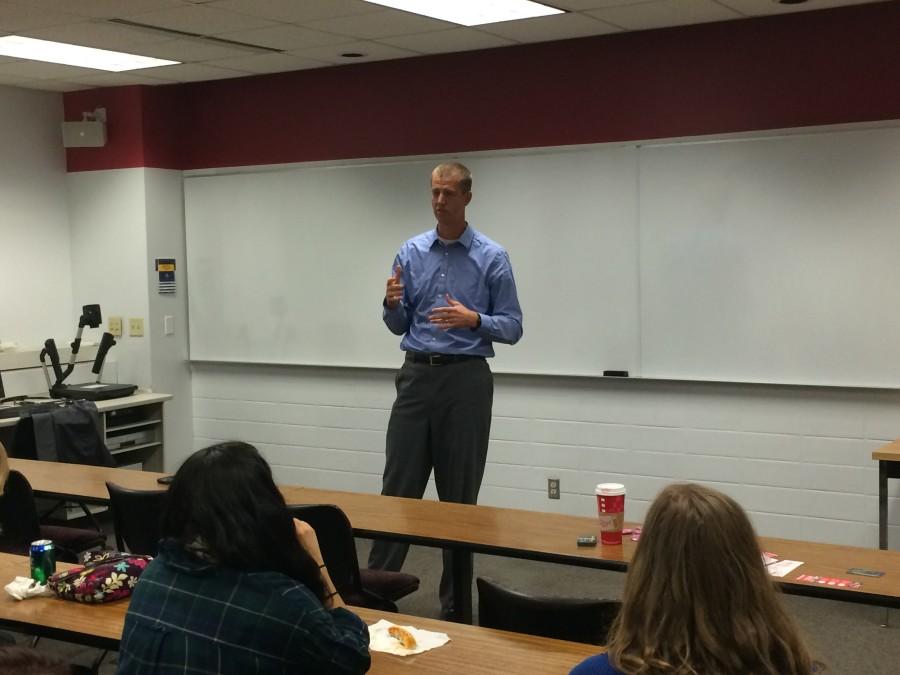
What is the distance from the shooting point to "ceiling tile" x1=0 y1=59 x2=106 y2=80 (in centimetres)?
604

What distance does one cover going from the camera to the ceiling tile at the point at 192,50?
18.1 feet

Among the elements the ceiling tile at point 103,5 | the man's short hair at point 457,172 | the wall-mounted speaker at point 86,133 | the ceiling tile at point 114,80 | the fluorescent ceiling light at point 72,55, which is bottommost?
the man's short hair at point 457,172

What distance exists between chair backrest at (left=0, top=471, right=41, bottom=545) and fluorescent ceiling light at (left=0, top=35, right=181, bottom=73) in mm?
2563

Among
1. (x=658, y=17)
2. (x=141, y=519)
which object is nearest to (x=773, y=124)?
(x=658, y=17)

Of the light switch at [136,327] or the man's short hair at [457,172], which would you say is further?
the light switch at [136,327]

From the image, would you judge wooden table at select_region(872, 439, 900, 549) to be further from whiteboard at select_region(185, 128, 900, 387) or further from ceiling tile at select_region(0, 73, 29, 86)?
ceiling tile at select_region(0, 73, 29, 86)

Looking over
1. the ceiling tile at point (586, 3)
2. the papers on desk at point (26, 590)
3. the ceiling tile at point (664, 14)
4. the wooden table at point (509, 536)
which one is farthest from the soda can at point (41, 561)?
the ceiling tile at point (664, 14)

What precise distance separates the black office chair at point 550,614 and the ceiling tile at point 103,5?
3.17 meters

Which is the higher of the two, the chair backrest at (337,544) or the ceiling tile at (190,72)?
the ceiling tile at (190,72)

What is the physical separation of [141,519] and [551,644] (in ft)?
5.55

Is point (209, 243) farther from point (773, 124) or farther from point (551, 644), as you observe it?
point (551, 644)

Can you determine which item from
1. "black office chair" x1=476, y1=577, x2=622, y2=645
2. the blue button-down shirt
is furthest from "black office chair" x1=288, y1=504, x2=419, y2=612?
the blue button-down shirt

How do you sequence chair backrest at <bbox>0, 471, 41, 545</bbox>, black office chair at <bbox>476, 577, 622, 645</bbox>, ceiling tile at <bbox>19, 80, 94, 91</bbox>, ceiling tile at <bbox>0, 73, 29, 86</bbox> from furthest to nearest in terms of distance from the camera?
ceiling tile at <bbox>19, 80, 94, 91</bbox> → ceiling tile at <bbox>0, 73, 29, 86</bbox> → chair backrest at <bbox>0, 471, 41, 545</bbox> → black office chair at <bbox>476, 577, 622, 645</bbox>

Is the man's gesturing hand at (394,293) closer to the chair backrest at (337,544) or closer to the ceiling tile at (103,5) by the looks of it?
the chair backrest at (337,544)
